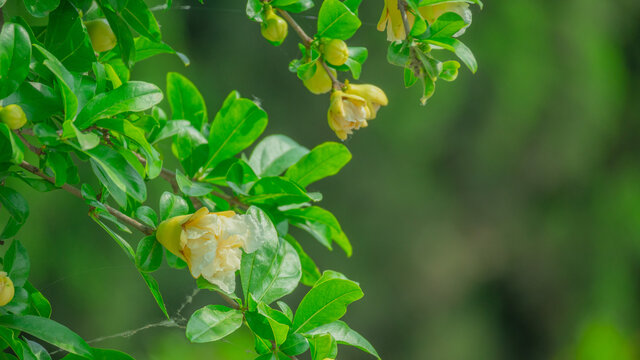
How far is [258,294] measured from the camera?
373 millimetres

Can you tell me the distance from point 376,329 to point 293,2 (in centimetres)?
159

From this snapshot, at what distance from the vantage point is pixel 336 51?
0.42m

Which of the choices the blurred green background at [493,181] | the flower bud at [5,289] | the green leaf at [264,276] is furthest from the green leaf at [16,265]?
the blurred green background at [493,181]

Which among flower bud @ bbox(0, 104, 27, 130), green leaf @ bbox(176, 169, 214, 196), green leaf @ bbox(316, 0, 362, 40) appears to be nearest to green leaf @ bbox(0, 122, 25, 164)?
flower bud @ bbox(0, 104, 27, 130)

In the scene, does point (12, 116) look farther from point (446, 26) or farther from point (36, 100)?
point (446, 26)

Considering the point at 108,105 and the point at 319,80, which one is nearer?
the point at 108,105

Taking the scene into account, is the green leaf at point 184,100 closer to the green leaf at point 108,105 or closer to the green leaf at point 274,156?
the green leaf at point 274,156

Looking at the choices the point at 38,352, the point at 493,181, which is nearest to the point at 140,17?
the point at 38,352

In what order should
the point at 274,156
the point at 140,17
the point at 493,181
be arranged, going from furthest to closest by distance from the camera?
the point at 493,181 → the point at 274,156 → the point at 140,17

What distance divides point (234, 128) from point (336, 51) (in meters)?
0.11

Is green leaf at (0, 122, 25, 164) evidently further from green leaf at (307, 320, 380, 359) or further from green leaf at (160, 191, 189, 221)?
green leaf at (307, 320, 380, 359)

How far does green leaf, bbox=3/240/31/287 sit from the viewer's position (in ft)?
1.18

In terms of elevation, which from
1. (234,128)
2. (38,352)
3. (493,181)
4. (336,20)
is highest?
(336,20)

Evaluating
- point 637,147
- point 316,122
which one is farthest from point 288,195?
point 637,147
